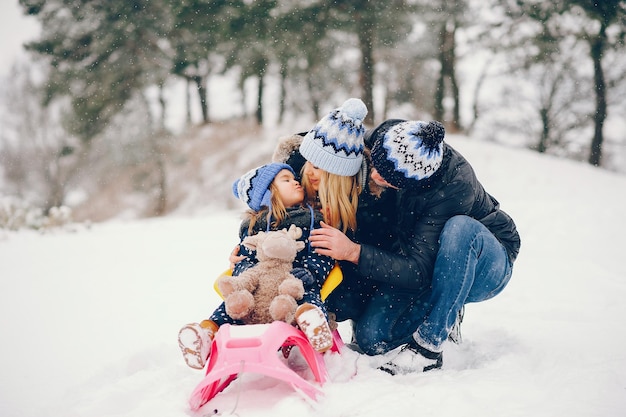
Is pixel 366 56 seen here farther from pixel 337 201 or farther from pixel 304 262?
pixel 304 262

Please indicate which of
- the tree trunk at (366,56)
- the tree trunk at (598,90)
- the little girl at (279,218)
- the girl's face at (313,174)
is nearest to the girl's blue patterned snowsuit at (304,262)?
the little girl at (279,218)

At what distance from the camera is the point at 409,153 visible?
1.93m

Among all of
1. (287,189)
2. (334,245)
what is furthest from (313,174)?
(334,245)

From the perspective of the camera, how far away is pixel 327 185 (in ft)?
7.23

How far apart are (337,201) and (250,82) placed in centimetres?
1632

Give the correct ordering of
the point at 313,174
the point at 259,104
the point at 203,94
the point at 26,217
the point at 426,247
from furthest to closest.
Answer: the point at 203,94
the point at 259,104
the point at 26,217
the point at 313,174
the point at 426,247

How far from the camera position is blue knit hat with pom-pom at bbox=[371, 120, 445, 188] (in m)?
1.93

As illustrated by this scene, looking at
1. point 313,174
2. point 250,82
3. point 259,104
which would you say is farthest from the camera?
point 250,82

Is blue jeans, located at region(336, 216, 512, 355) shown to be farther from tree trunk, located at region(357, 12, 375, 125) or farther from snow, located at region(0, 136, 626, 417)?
tree trunk, located at region(357, 12, 375, 125)

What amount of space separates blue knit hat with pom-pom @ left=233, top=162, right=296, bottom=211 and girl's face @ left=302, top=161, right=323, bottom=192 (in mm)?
135

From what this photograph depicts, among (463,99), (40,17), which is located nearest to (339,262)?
(40,17)

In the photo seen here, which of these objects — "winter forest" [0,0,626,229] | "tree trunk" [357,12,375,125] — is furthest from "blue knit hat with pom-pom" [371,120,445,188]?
"tree trunk" [357,12,375,125]

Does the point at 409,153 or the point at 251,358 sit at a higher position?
the point at 409,153

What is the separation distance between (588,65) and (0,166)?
20.2 metres
